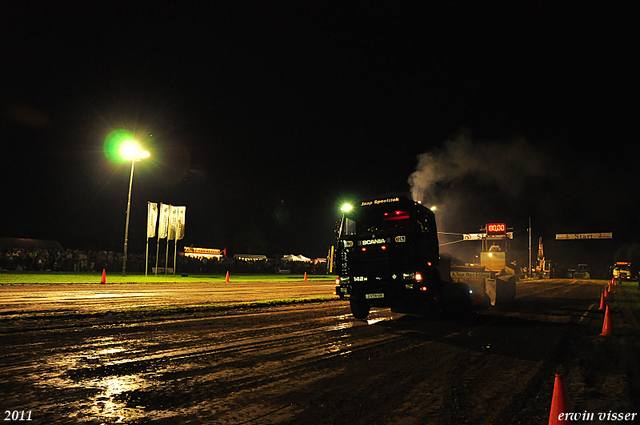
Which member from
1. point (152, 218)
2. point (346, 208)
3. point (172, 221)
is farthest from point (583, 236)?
point (346, 208)

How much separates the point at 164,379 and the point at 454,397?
357 centimetres

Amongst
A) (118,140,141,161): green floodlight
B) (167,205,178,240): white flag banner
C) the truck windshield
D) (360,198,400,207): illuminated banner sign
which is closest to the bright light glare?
(118,140,141,161): green floodlight

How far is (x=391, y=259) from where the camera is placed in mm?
11008

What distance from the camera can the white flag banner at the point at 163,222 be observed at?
1422 inches

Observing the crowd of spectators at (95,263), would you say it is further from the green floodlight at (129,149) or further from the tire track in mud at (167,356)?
the tire track in mud at (167,356)

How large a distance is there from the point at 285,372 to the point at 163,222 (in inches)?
1294

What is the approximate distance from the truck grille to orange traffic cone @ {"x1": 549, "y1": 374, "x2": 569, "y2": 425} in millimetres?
7626

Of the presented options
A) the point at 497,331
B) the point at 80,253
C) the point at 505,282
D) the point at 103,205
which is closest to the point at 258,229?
the point at 103,205

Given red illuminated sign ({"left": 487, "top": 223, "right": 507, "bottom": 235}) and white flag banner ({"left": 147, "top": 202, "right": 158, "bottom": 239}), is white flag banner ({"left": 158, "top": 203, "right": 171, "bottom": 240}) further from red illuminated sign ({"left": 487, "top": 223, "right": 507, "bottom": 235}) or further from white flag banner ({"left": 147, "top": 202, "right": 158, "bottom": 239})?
red illuminated sign ({"left": 487, "top": 223, "right": 507, "bottom": 235})

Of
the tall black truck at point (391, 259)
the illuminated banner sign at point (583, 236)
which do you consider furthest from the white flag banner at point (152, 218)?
the illuminated banner sign at point (583, 236)

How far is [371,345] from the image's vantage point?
8.37 meters

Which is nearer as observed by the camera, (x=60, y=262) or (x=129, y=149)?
(x=129, y=149)

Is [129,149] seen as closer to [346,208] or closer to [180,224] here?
[180,224]

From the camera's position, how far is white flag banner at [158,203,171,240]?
Answer: 36.1m
